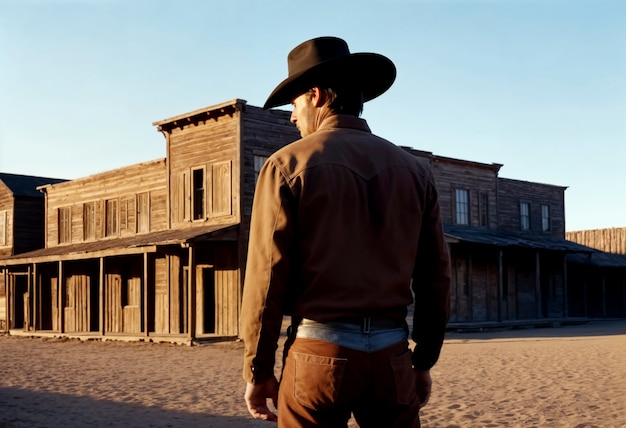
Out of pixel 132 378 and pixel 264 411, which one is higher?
pixel 264 411

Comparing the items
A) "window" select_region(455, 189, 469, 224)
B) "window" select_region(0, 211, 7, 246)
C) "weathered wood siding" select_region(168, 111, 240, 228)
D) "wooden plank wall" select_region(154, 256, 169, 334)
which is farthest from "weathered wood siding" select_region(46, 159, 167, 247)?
"window" select_region(455, 189, 469, 224)

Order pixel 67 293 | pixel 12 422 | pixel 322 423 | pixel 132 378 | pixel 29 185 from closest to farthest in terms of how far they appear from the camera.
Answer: pixel 322 423, pixel 12 422, pixel 132 378, pixel 67 293, pixel 29 185

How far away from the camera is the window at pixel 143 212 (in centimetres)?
2519

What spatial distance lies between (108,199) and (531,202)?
17.0m

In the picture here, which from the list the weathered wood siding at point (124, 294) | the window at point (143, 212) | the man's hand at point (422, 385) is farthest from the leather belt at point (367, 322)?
the window at point (143, 212)

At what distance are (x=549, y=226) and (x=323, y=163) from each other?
3225 centimetres

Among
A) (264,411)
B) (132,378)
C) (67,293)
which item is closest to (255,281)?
(264,411)

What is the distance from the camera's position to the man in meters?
2.52

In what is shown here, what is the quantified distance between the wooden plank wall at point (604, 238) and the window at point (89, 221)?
79.6ft

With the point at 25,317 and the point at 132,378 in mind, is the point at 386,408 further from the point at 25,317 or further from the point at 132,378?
the point at 25,317

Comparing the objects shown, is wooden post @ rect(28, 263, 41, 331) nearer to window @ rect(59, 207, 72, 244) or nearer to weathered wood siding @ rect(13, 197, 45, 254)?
window @ rect(59, 207, 72, 244)

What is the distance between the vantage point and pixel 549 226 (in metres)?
33.3

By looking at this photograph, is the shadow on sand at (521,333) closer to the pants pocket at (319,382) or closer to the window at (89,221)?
the window at (89,221)

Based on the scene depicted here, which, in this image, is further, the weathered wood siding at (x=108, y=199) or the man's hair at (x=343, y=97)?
the weathered wood siding at (x=108, y=199)
